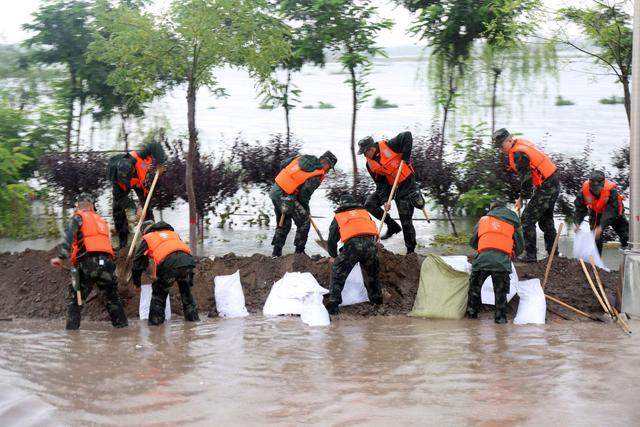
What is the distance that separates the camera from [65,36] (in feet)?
44.8

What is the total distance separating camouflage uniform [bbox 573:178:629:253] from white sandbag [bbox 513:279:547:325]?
1721mm

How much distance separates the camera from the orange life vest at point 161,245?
9414 mm

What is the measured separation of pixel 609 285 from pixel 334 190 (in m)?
4.31

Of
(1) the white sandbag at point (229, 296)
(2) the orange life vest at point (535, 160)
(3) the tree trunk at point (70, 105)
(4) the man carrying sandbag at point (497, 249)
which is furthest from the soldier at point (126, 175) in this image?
(2) the orange life vest at point (535, 160)

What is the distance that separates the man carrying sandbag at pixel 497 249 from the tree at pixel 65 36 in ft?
22.8

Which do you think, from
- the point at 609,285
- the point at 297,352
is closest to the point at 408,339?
the point at 297,352

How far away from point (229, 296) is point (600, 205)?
16.2 feet

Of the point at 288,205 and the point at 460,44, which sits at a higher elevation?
the point at 460,44

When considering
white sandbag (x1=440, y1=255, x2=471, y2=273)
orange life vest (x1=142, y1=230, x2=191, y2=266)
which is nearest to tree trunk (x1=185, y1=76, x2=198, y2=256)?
orange life vest (x1=142, y1=230, x2=191, y2=266)

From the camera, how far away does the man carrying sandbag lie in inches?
379

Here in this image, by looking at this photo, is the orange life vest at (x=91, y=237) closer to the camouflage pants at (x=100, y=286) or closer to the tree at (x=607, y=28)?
the camouflage pants at (x=100, y=286)

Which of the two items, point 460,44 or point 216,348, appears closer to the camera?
point 216,348

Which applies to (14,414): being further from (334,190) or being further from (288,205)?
(334,190)

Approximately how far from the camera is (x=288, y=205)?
10.9 metres
